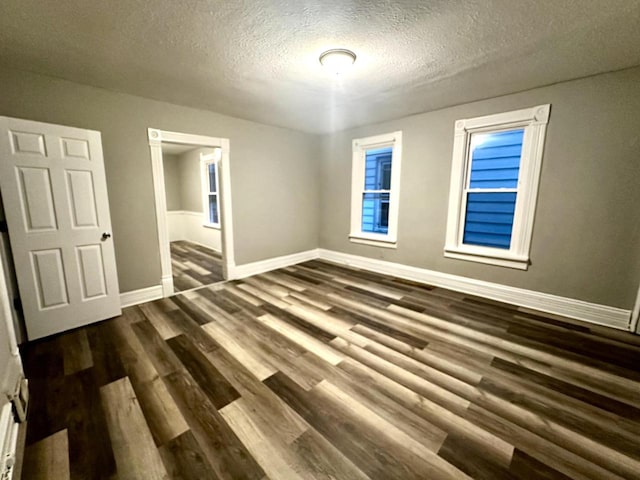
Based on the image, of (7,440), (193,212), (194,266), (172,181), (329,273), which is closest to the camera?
(7,440)

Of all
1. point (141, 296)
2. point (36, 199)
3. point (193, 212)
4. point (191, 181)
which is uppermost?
point (191, 181)

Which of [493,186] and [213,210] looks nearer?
[493,186]

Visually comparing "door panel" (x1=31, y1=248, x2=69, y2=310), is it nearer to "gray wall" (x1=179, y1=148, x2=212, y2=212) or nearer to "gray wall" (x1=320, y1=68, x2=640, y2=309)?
"gray wall" (x1=179, y1=148, x2=212, y2=212)

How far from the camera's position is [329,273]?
445cm

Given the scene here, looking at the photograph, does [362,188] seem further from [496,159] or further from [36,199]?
[36,199]

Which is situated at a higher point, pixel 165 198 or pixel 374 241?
pixel 165 198

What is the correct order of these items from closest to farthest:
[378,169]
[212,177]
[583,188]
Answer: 1. [583,188]
2. [378,169]
3. [212,177]

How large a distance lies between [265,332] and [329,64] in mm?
2549

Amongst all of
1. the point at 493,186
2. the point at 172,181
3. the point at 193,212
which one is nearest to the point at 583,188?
the point at 493,186

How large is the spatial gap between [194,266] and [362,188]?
3.48 m

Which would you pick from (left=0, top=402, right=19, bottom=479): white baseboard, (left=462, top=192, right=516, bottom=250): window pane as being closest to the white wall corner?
(left=0, top=402, right=19, bottom=479): white baseboard

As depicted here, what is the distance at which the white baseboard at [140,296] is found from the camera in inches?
123

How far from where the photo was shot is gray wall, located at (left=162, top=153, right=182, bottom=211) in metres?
7.13

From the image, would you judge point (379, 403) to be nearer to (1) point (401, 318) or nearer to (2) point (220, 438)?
(2) point (220, 438)
